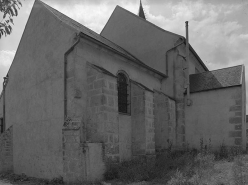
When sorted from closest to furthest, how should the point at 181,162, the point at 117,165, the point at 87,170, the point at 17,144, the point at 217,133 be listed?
the point at 87,170, the point at 117,165, the point at 181,162, the point at 17,144, the point at 217,133

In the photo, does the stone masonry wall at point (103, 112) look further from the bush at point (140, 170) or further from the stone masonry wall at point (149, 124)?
the stone masonry wall at point (149, 124)

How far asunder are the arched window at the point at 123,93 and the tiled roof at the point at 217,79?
4544 mm

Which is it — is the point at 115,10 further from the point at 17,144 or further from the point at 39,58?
the point at 17,144

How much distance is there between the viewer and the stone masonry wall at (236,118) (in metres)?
13.0

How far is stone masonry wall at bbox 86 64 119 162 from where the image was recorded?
9453 millimetres

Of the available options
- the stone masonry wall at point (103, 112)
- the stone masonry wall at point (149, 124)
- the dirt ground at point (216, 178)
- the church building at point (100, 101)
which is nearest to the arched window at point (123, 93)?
the church building at point (100, 101)

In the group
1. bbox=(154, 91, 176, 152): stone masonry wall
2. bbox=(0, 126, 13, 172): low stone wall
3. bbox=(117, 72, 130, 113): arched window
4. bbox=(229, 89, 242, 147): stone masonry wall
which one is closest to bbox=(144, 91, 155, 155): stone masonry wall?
bbox=(117, 72, 130, 113): arched window

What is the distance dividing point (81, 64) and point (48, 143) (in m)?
3.55

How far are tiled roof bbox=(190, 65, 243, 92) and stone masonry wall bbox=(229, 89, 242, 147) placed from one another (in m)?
0.69

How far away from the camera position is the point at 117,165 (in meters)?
9.65

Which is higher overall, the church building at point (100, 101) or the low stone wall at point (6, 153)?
the church building at point (100, 101)

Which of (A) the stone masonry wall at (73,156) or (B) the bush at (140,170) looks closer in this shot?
(A) the stone masonry wall at (73,156)

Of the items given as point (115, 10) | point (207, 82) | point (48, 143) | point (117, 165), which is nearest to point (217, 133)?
point (207, 82)

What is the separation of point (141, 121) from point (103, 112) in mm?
2806
